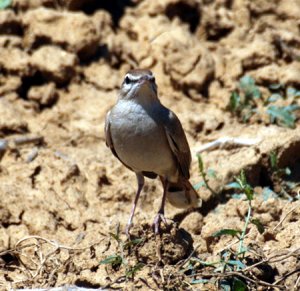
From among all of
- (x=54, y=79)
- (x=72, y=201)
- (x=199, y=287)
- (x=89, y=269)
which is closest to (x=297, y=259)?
(x=199, y=287)

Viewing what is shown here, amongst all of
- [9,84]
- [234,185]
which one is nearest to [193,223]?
[234,185]

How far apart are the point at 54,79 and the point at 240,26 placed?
A: 9.75 ft

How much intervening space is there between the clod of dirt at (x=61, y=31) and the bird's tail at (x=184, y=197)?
2.88 m

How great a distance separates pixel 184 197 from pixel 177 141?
709mm

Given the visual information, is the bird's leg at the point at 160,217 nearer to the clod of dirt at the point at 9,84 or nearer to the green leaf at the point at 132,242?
the green leaf at the point at 132,242

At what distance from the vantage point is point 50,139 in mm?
9555

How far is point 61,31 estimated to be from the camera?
33.6ft

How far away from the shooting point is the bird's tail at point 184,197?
8.13 m

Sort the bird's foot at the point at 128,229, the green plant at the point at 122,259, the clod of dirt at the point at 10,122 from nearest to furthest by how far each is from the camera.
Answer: the green plant at the point at 122,259, the bird's foot at the point at 128,229, the clod of dirt at the point at 10,122

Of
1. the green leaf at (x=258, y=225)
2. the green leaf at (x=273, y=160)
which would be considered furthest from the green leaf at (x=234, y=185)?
the green leaf at (x=258, y=225)

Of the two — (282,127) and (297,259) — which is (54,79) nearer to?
(282,127)

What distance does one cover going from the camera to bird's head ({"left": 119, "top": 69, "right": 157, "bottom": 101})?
7664 millimetres

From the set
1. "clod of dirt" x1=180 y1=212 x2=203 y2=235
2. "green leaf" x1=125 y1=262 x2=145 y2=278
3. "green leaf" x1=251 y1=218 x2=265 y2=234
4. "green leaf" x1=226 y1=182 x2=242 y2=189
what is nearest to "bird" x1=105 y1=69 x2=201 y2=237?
"clod of dirt" x1=180 y1=212 x2=203 y2=235

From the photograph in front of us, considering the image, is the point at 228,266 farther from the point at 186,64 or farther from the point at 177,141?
the point at 186,64
